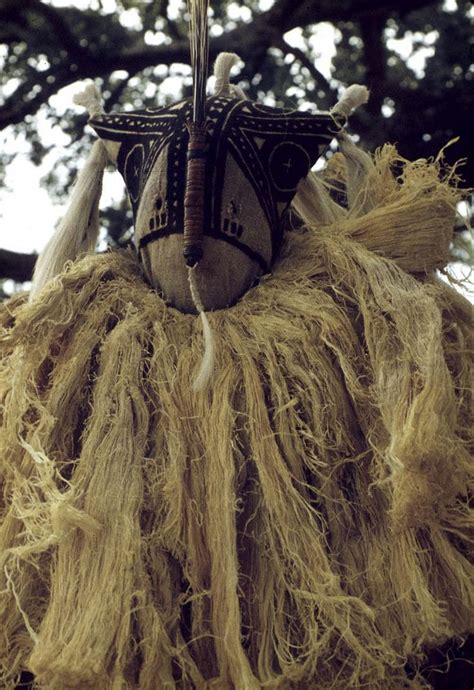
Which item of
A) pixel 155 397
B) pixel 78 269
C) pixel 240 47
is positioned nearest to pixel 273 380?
pixel 155 397

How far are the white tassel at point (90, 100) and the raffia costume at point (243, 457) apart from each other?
9 cm

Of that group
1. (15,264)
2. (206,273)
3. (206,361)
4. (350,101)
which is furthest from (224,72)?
(15,264)

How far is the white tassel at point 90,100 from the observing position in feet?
3.36

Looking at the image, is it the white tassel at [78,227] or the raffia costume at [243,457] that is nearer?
the raffia costume at [243,457]

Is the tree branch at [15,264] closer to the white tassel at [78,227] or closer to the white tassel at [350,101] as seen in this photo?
the white tassel at [78,227]

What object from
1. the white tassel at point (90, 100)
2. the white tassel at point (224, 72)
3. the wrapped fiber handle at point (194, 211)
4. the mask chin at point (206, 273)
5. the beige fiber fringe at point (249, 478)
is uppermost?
the white tassel at point (224, 72)

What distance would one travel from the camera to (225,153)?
36.7 inches

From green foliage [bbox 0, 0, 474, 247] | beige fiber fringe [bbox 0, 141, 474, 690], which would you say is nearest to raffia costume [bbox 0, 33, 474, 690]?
beige fiber fringe [bbox 0, 141, 474, 690]

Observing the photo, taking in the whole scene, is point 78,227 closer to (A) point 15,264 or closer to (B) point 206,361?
(B) point 206,361

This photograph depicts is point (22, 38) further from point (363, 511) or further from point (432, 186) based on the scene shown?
point (363, 511)

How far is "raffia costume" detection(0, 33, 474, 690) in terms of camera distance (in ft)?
2.50

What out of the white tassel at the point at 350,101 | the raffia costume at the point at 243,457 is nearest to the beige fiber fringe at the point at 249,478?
the raffia costume at the point at 243,457

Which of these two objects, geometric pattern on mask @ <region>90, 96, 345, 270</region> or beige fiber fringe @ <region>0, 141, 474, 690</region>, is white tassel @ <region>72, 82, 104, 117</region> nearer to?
geometric pattern on mask @ <region>90, 96, 345, 270</region>

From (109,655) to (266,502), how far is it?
0.58 ft
